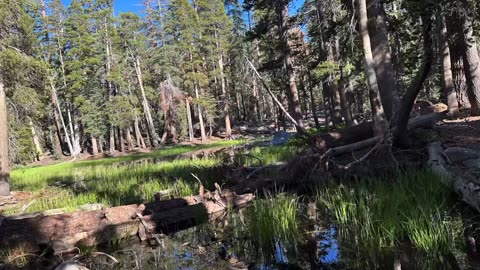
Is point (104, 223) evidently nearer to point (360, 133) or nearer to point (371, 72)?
point (371, 72)

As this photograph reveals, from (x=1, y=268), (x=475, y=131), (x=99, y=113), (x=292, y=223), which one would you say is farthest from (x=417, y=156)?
(x=99, y=113)

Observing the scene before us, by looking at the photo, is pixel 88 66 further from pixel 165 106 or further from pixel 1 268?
pixel 1 268

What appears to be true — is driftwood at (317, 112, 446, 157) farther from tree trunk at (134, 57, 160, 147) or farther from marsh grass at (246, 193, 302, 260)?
tree trunk at (134, 57, 160, 147)

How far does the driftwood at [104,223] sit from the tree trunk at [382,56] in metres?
6.04

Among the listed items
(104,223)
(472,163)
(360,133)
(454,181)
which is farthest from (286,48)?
(104,223)

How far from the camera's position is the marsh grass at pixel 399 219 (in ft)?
14.0

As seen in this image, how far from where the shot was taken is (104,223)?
6516 mm

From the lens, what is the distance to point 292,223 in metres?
5.64

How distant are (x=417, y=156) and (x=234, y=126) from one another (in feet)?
132

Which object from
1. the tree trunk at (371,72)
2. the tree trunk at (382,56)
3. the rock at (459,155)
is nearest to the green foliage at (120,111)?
the tree trunk at (382,56)

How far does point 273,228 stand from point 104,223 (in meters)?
3.01

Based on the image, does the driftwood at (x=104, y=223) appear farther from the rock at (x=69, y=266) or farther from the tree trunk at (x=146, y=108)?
the tree trunk at (x=146, y=108)

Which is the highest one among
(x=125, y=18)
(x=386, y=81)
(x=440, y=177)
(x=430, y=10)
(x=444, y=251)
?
(x=125, y=18)

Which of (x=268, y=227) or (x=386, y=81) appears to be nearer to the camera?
(x=268, y=227)
